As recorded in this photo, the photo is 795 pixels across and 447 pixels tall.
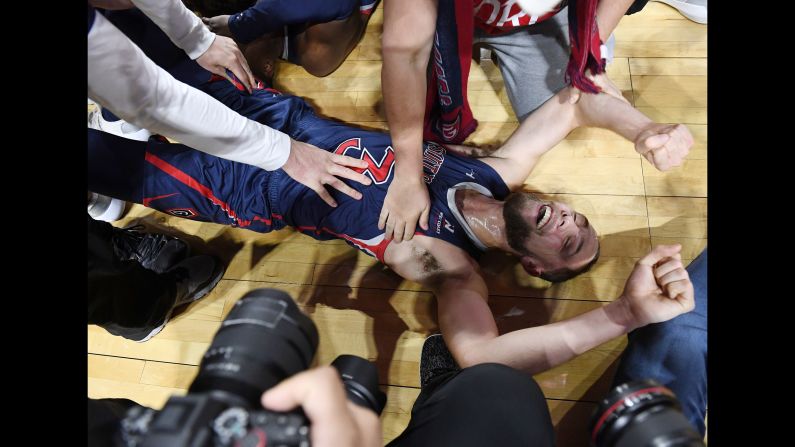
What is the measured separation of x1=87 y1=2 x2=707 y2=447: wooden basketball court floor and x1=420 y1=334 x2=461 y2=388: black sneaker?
22mm

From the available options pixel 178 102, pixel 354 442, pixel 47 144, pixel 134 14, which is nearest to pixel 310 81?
pixel 134 14

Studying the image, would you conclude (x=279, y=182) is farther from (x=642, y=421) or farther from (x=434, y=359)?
(x=642, y=421)

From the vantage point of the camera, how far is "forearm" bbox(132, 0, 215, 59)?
83cm

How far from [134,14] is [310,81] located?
42cm

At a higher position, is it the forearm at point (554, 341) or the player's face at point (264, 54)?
the player's face at point (264, 54)

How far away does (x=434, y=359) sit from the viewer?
0.92 m

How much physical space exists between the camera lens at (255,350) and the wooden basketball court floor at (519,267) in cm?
31

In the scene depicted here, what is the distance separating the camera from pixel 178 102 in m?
0.59

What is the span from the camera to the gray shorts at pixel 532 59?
977 mm

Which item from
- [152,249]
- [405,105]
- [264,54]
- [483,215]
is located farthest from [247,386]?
[264,54]

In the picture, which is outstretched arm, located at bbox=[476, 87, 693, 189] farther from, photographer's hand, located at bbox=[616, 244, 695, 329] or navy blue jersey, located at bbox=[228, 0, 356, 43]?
navy blue jersey, located at bbox=[228, 0, 356, 43]

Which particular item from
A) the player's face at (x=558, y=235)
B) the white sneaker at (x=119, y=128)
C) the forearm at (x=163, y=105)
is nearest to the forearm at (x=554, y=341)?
the player's face at (x=558, y=235)

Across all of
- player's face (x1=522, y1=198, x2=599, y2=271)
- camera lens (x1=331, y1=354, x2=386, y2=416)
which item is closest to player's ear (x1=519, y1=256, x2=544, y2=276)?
player's face (x1=522, y1=198, x2=599, y2=271)

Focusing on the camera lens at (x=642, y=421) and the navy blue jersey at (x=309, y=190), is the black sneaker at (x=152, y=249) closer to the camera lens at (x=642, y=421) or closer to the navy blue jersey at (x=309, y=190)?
the navy blue jersey at (x=309, y=190)
